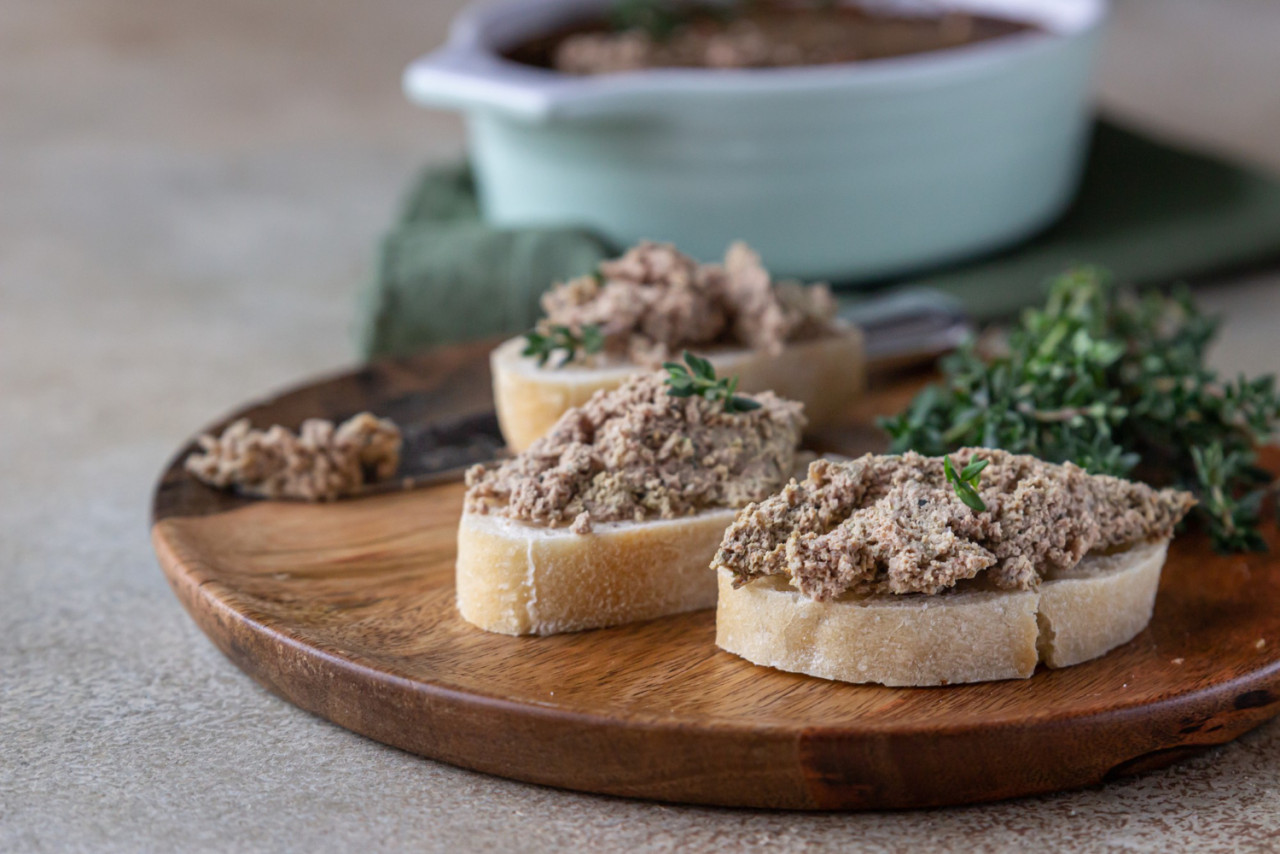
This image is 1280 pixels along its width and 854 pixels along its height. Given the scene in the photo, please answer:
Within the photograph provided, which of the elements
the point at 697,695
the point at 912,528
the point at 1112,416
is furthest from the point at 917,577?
the point at 1112,416

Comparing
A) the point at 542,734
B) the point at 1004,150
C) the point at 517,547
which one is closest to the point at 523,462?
the point at 517,547

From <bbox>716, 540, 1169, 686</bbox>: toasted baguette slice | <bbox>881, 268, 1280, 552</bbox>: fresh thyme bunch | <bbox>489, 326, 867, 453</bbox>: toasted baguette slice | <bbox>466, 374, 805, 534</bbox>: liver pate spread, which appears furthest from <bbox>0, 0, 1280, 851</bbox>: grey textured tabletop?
<bbox>489, 326, 867, 453</bbox>: toasted baguette slice

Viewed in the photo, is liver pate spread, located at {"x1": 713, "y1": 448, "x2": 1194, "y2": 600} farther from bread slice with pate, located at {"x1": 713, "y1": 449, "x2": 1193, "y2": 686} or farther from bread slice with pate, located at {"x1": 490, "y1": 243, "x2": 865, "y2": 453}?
bread slice with pate, located at {"x1": 490, "y1": 243, "x2": 865, "y2": 453}

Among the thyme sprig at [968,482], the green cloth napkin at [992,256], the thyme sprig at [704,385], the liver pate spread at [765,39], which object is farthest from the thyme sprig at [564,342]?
the liver pate spread at [765,39]

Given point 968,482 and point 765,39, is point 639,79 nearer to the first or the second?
point 765,39

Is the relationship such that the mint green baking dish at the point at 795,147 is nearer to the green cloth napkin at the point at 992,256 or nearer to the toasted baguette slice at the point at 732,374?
the green cloth napkin at the point at 992,256

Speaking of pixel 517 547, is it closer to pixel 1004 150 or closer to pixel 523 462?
pixel 523 462

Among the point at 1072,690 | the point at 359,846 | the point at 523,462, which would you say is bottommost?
the point at 359,846
